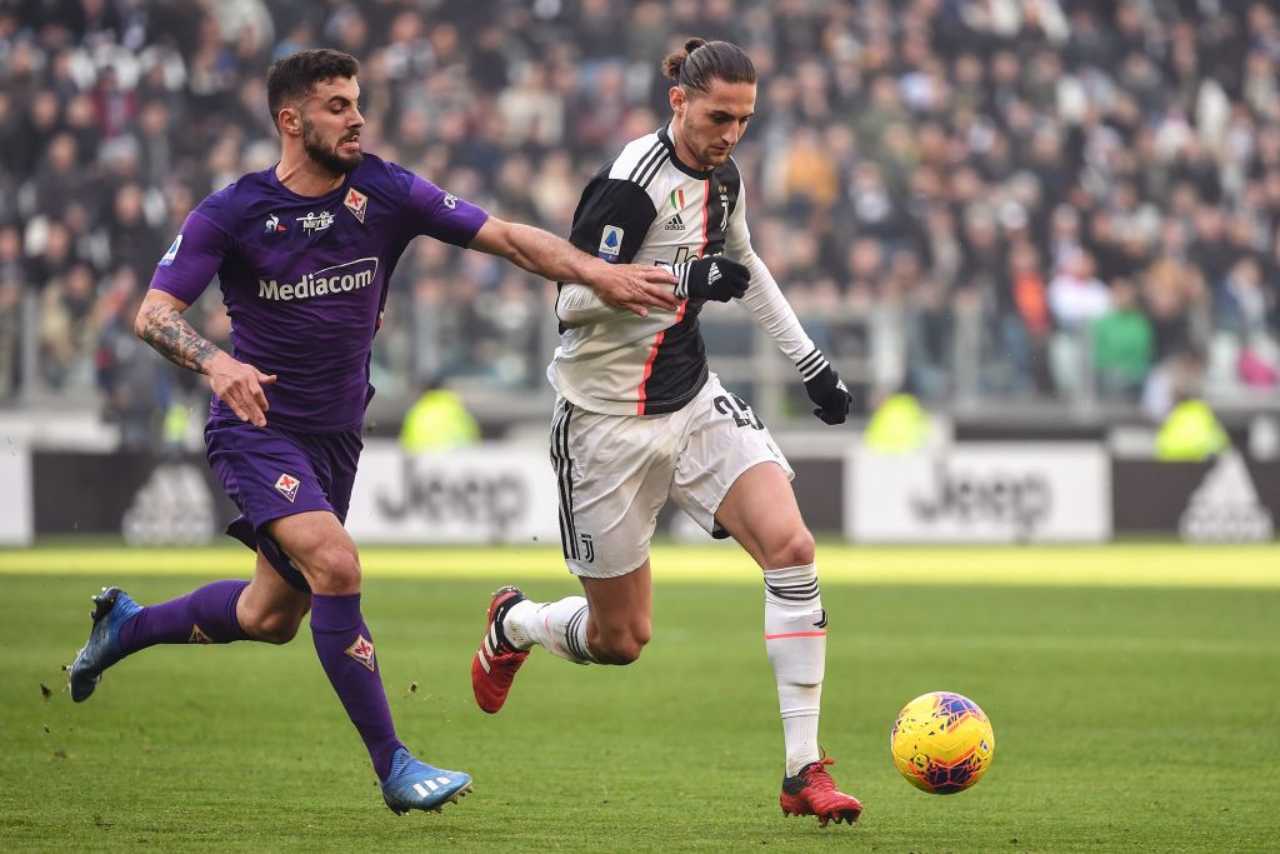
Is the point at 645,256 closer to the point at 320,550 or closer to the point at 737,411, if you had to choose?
the point at 737,411

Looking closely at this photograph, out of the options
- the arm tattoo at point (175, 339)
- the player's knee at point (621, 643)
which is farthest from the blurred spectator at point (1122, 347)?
the arm tattoo at point (175, 339)

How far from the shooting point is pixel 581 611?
769 centimetres

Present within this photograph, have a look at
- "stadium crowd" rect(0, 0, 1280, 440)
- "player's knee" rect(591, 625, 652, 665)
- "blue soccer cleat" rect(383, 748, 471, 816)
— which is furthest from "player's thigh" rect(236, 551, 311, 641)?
"stadium crowd" rect(0, 0, 1280, 440)

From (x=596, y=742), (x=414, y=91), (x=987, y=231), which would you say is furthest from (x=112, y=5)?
(x=596, y=742)

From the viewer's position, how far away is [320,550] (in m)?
6.52

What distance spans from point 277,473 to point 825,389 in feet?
6.41

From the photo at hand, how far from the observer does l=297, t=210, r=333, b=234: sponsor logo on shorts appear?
264 inches

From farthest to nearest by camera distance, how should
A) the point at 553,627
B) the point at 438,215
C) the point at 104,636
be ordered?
the point at 553,627 → the point at 104,636 → the point at 438,215

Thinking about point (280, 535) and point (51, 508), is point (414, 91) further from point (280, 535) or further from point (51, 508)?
point (280, 535)

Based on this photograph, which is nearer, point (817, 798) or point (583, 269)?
point (817, 798)

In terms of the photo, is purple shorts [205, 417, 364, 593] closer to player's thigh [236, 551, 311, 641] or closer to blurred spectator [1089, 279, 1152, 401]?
player's thigh [236, 551, 311, 641]

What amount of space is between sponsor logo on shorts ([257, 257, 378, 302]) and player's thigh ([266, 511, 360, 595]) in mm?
720

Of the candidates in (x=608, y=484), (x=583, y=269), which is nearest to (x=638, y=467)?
(x=608, y=484)

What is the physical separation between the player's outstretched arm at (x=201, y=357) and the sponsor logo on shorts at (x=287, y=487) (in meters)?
0.22
